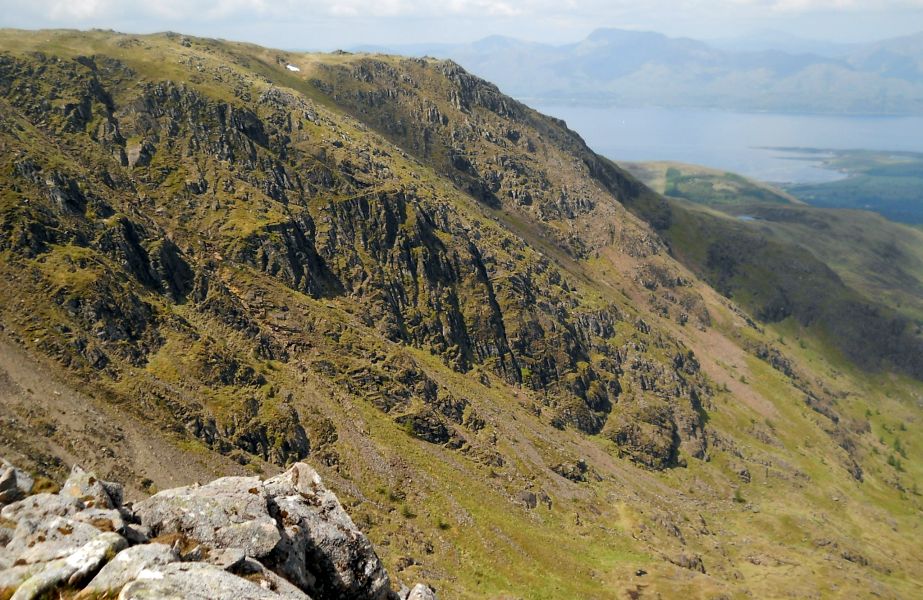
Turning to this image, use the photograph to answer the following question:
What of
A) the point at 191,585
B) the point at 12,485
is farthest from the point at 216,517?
the point at 12,485

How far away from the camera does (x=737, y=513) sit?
162 m

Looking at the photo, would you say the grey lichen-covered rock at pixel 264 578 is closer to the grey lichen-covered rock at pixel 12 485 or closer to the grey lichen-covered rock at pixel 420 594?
the grey lichen-covered rock at pixel 420 594

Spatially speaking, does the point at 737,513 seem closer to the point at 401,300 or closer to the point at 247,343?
the point at 401,300

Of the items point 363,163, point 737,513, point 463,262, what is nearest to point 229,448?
point 463,262

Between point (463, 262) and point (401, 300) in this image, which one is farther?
point (463, 262)

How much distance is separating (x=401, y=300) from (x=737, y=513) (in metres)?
104

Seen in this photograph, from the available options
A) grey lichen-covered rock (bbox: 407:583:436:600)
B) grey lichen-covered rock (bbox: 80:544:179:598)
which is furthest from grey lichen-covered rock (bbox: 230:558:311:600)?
grey lichen-covered rock (bbox: 407:583:436:600)

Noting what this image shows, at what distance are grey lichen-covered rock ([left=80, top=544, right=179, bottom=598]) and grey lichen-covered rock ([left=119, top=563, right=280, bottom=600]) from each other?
1.92ft

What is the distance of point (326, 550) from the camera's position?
34.0 meters

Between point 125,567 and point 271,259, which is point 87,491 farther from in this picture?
point 271,259

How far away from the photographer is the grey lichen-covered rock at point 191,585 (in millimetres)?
22578

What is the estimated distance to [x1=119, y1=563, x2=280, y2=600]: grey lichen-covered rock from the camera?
22.6 metres

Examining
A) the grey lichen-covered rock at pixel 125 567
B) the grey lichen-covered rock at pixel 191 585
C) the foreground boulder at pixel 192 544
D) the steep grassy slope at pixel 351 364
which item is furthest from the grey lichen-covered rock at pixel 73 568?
the steep grassy slope at pixel 351 364

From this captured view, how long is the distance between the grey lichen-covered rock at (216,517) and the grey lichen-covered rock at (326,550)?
1.40 m
